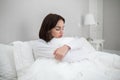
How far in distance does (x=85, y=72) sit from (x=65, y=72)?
13cm

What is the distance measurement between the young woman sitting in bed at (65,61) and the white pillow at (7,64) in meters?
0.12

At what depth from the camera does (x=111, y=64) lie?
1.14 m

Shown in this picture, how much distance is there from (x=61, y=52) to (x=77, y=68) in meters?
0.15

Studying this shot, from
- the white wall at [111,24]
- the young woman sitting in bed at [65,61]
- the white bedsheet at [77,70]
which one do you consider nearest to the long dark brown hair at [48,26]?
the young woman sitting in bed at [65,61]

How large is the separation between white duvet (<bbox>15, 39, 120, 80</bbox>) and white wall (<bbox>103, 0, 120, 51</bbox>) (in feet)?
2.25

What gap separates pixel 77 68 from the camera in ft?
3.50

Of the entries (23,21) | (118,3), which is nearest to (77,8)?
(118,3)

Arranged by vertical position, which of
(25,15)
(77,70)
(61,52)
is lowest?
(77,70)

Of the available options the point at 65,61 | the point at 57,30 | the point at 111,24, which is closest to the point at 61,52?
the point at 65,61

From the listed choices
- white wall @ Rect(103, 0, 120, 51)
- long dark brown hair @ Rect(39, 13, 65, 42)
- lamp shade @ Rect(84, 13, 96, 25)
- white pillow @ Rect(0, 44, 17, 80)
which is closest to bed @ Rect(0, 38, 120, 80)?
white pillow @ Rect(0, 44, 17, 80)

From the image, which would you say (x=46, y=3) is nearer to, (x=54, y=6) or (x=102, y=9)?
(x=54, y=6)

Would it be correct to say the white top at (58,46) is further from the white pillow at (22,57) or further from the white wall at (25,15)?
the white wall at (25,15)

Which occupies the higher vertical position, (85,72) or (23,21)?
(23,21)

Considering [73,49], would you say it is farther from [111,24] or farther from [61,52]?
[111,24]
